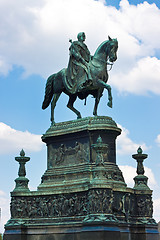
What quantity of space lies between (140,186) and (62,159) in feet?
13.9

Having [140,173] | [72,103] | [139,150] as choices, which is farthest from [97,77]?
[140,173]

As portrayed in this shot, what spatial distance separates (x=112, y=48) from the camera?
2600 cm

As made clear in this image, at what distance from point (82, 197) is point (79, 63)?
7117mm

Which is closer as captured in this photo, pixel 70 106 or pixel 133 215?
pixel 133 215

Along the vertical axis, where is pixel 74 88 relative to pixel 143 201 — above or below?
above

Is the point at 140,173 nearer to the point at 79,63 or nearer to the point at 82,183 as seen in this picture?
the point at 82,183

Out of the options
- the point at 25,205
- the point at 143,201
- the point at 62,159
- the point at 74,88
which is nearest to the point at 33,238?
the point at 25,205

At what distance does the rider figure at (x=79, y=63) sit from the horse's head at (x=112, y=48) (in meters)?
1.29

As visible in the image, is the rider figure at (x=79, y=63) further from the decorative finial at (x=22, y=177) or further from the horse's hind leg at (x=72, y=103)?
the decorative finial at (x=22, y=177)

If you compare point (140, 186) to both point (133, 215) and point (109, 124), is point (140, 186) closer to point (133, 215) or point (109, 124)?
point (133, 215)

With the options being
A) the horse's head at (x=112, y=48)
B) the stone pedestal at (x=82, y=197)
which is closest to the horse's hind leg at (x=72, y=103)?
the stone pedestal at (x=82, y=197)

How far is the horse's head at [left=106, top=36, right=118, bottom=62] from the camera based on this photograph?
26.0 metres

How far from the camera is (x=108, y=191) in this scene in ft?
75.0

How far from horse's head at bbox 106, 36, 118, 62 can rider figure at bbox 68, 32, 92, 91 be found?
1.29 metres
